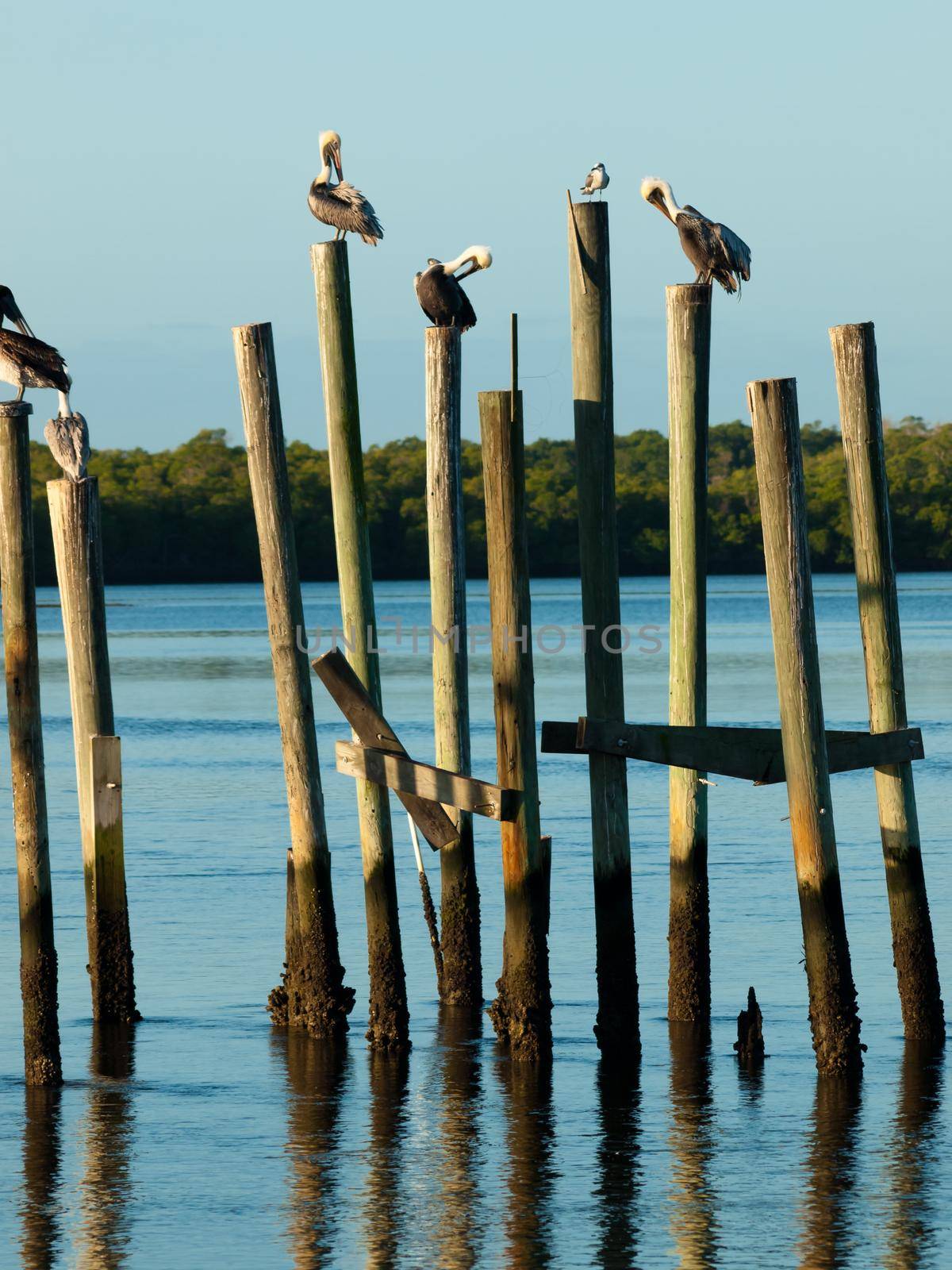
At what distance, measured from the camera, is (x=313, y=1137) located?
28.8 feet

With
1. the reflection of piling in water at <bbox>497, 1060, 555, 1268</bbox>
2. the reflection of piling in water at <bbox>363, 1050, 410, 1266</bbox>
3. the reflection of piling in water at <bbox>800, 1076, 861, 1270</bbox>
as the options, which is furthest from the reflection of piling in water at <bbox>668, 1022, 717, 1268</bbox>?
the reflection of piling in water at <bbox>363, 1050, 410, 1266</bbox>

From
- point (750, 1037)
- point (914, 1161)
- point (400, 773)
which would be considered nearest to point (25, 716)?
point (400, 773)

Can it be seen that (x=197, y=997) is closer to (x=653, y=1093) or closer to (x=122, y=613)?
(x=653, y=1093)

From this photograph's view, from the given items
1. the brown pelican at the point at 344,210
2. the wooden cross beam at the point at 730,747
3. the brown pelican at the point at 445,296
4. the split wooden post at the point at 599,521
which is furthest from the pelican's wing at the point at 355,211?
the wooden cross beam at the point at 730,747

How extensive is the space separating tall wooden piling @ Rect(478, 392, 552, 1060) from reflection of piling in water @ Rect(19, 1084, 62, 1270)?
223 cm

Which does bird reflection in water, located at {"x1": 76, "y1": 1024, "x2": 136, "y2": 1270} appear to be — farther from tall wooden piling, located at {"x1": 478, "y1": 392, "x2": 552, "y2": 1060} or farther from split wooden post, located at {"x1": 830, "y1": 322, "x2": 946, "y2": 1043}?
split wooden post, located at {"x1": 830, "y1": 322, "x2": 946, "y2": 1043}

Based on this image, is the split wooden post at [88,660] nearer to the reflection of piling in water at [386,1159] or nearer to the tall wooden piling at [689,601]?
the reflection of piling in water at [386,1159]

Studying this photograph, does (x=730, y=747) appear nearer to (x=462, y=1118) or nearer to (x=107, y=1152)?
(x=462, y=1118)

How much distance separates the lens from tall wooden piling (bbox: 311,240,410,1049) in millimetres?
9828

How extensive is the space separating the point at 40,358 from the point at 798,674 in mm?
4221

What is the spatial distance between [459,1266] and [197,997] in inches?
200


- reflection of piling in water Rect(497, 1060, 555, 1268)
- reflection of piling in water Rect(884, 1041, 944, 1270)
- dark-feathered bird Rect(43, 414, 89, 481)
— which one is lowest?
reflection of piling in water Rect(884, 1041, 944, 1270)

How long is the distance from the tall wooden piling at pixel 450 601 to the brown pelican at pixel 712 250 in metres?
1.47

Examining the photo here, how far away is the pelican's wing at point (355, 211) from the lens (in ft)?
37.6
